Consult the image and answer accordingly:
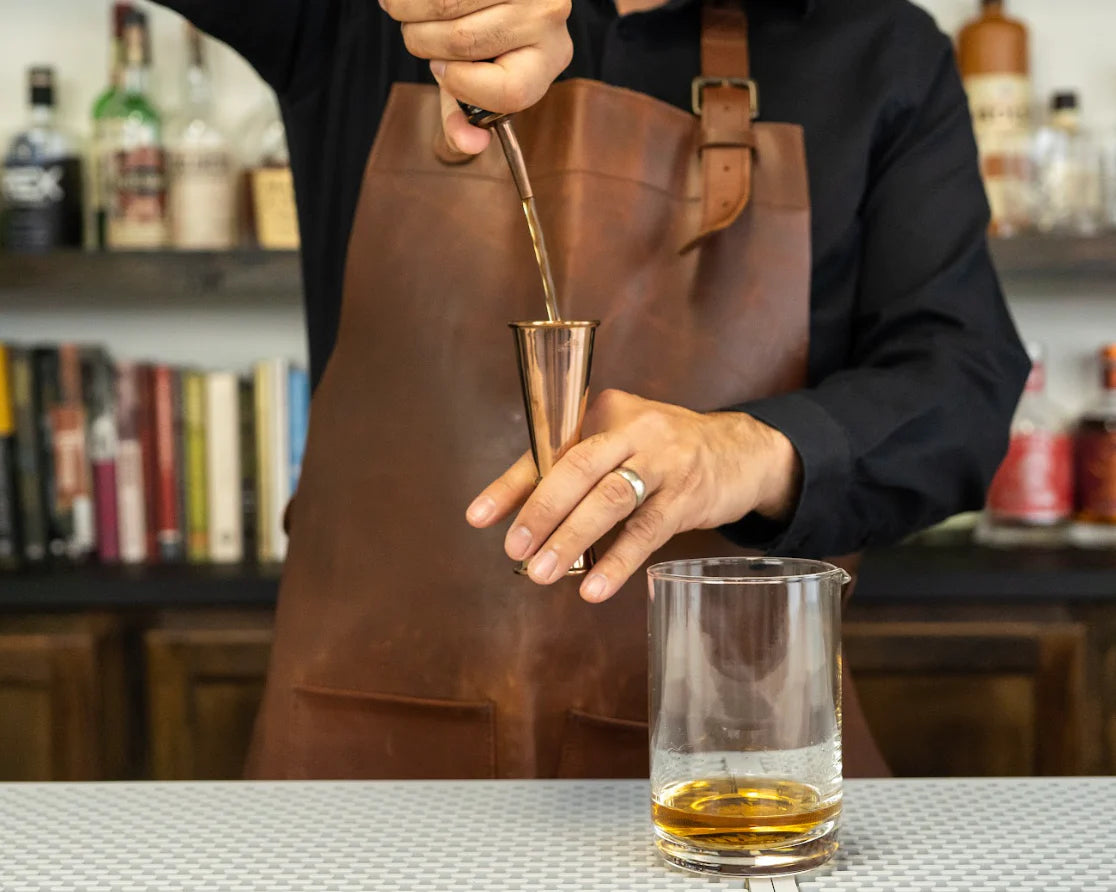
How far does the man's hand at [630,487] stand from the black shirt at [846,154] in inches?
8.8

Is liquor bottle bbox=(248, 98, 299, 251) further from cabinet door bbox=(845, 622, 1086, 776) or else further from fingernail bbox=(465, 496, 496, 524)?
fingernail bbox=(465, 496, 496, 524)

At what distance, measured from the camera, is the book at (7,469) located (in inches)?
78.6

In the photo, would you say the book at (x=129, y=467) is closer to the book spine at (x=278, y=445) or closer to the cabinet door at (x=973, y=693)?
the book spine at (x=278, y=445)

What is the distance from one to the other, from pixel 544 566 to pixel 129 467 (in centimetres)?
150

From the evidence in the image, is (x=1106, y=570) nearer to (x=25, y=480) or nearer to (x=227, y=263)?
(x=227, y=263)

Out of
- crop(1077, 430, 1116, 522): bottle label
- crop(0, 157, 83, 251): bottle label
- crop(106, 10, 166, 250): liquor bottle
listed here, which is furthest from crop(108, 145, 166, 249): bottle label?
crop(1077, 430, 1116, 522): bottle label

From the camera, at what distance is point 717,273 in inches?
43.4

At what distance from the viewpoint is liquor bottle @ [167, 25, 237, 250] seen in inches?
78.3

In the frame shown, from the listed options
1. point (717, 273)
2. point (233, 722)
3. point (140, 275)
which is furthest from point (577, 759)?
point (140, 275)

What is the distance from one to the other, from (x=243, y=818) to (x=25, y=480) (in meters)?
1.45

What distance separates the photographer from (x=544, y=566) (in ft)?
2.24

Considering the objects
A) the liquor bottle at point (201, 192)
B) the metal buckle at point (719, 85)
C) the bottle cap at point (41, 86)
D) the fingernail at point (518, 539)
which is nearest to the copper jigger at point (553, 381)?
the fingernail at point (518, 539)

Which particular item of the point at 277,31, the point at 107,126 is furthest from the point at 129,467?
the point at 277,31

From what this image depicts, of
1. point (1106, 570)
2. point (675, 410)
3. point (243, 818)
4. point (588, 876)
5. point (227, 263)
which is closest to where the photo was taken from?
point (588, 876)
